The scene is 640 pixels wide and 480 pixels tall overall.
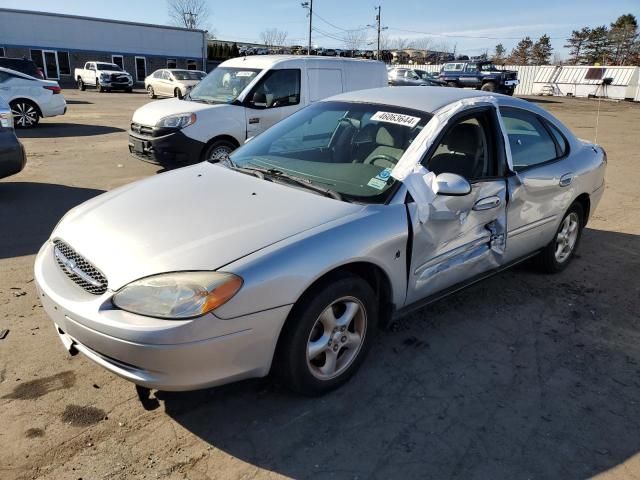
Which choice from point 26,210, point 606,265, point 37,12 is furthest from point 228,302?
point 37,12

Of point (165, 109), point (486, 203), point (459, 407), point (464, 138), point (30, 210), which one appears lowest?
point (459, 407)

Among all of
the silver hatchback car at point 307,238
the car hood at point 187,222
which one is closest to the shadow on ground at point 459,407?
the silver hatchback car at point 307,238

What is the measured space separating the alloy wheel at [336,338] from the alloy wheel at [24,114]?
13470mm

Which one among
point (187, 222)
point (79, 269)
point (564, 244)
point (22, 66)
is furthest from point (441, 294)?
point (22, 66)

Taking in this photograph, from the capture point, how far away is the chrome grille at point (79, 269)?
247 cm

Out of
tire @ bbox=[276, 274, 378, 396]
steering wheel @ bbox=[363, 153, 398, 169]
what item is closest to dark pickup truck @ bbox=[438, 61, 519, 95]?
steering wheel @ bbox=[363, 153, 398, 169]

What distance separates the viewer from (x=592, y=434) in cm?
267

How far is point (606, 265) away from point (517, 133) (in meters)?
2.05

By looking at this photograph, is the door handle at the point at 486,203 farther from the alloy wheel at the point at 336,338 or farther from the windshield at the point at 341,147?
the alloy wheel at the point at 336,338

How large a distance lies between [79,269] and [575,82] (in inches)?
1667

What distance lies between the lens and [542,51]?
73.0 meters

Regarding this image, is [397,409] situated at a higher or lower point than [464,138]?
lower

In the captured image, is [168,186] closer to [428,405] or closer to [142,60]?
[428,405]

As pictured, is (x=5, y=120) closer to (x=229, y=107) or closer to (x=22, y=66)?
(x=229, y=107)
